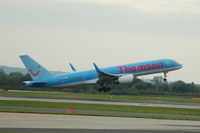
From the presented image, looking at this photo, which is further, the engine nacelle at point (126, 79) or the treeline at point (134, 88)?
the treeline at point (134, 88)

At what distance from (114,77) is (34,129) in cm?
4107

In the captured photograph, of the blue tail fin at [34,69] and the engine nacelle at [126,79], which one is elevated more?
the blue tail fin at [34,69]

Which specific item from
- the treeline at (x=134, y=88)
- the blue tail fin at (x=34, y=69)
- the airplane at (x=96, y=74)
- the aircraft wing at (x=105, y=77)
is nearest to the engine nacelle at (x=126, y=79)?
the airplane at (x=96, y=74)

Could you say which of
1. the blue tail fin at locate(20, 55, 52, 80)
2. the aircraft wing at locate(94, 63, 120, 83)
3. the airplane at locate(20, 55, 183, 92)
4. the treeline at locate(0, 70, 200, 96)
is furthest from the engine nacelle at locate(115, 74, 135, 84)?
the treeline at locate(0, 70, 200, 96)

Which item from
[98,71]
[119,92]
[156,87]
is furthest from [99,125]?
[156,87]

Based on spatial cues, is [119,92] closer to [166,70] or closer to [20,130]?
[166,70]

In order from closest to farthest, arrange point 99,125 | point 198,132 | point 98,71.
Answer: point 198,132 → point 99,125 → point 98,71

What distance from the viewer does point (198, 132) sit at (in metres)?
28.7

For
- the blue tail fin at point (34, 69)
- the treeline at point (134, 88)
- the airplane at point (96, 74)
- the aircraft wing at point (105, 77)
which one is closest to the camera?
the aircraft wing at point (105, 77)

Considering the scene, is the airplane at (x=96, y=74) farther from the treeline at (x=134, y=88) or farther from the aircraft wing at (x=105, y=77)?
the treeline at (x=134, y=88)

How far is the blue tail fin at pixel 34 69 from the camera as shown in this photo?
A: 219 ft

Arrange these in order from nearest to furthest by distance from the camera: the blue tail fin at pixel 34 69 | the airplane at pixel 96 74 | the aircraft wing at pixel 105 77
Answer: the aircraft wing at pixel 105 77, the airplane at pixel 96 74, the blue tail fin at pixel 34 69

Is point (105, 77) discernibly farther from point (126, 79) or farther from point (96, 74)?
point (126, 79)

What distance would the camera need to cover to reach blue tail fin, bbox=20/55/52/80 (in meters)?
66.8
